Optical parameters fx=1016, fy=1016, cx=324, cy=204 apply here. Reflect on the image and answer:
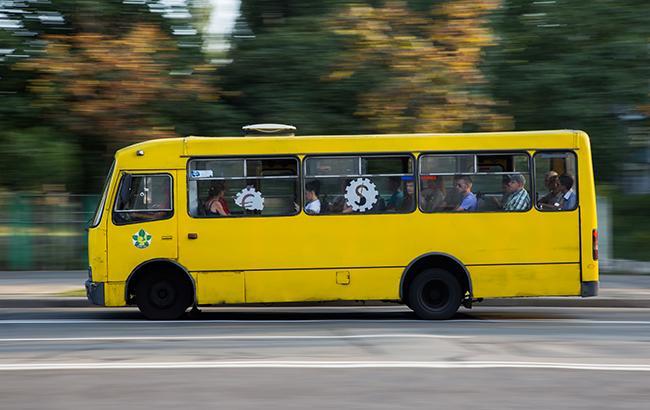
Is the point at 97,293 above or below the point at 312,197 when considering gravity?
below

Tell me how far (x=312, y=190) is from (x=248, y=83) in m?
8.79

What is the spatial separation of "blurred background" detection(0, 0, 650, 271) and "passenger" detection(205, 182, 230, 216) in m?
7.01

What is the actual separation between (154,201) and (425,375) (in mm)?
6001

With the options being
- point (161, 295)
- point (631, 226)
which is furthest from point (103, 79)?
point (631, 226)

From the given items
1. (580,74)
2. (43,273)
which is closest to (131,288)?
(43,273)

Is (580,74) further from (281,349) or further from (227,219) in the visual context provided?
(281,349)

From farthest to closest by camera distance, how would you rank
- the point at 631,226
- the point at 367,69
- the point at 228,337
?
the point at 631,226 → the point at 367,69 → the point at 228,337

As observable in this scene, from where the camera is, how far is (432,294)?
44.2 ft

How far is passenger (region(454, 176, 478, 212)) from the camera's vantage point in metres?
13.4

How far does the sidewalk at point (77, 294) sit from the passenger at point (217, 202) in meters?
3.31

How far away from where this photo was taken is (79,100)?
20.4 m

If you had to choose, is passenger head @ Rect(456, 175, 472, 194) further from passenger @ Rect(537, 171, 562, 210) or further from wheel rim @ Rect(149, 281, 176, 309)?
wheel rim @ Rect(149, 281, 176, 309)

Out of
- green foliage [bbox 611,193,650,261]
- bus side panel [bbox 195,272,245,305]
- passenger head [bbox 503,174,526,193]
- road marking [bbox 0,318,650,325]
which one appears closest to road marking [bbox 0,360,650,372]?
road marking [bbox 0,318,650,325]

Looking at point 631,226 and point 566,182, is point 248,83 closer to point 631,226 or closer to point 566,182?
point 631,226
